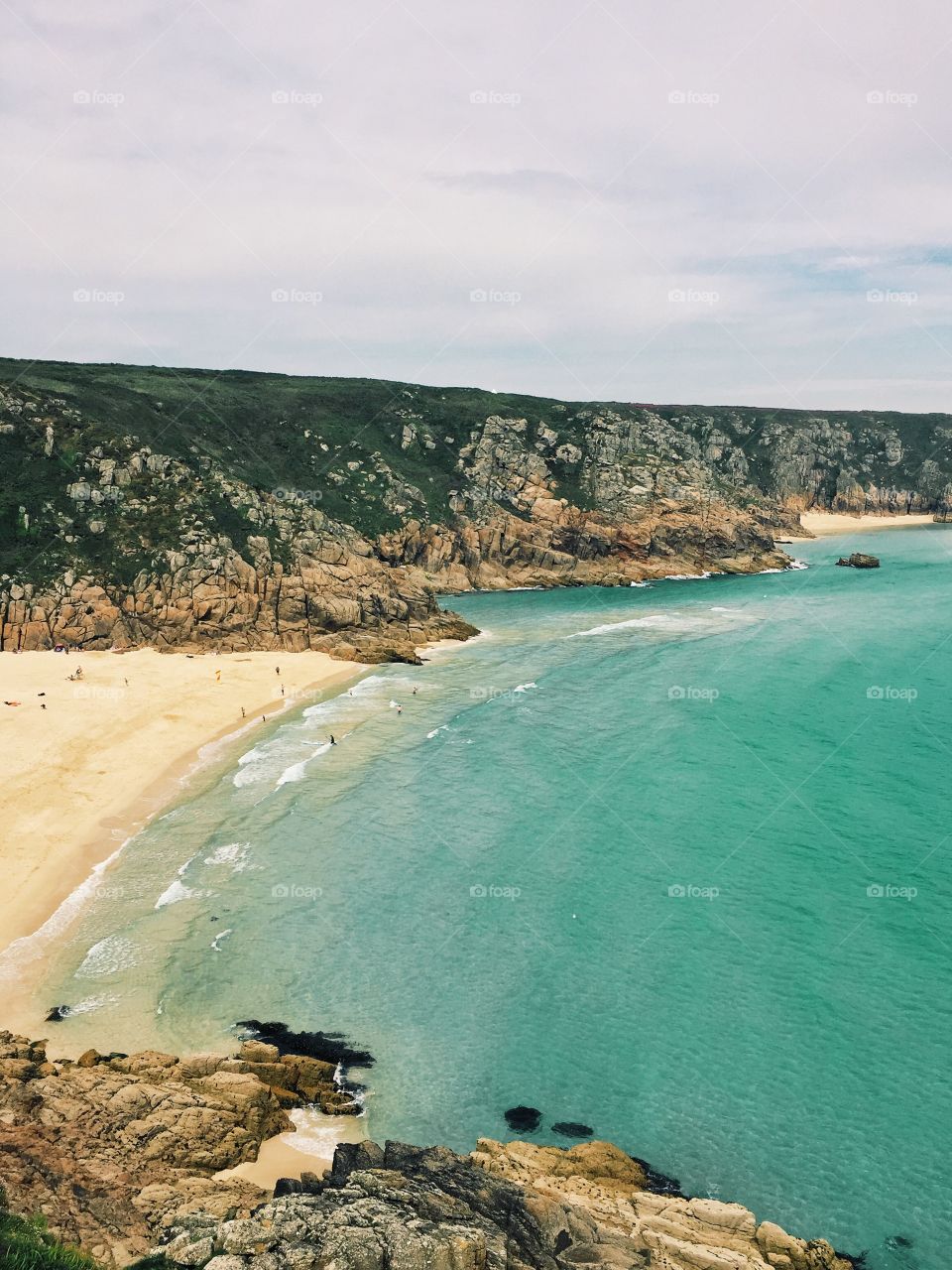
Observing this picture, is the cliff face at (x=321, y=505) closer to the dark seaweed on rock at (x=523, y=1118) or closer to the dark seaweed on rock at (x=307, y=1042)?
the dark seaweed on rock at (x=307, y=1042)

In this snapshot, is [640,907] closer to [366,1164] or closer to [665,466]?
[366,1164]

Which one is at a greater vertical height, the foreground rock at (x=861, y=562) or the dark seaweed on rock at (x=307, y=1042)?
the foreground rock at (x=861, y=562)

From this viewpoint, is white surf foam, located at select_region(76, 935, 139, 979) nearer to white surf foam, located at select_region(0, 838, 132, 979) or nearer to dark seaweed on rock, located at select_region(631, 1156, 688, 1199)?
white surf foam, located at select_region(0, 838, 132, 979)

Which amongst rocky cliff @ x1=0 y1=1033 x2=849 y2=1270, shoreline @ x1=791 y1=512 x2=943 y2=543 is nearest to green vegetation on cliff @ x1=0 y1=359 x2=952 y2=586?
shoreline @ x1=791 y1=512 x2=943 y2=543

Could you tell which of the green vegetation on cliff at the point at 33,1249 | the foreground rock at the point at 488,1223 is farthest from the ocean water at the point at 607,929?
the green vegetation on cliff at the point at 33,1249

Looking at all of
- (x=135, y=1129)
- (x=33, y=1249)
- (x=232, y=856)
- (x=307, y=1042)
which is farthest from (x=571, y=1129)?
(x=232, y=856)

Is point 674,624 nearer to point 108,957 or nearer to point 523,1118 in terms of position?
point 108,957

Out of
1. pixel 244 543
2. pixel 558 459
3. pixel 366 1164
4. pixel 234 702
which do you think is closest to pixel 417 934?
pixel 366 1164
